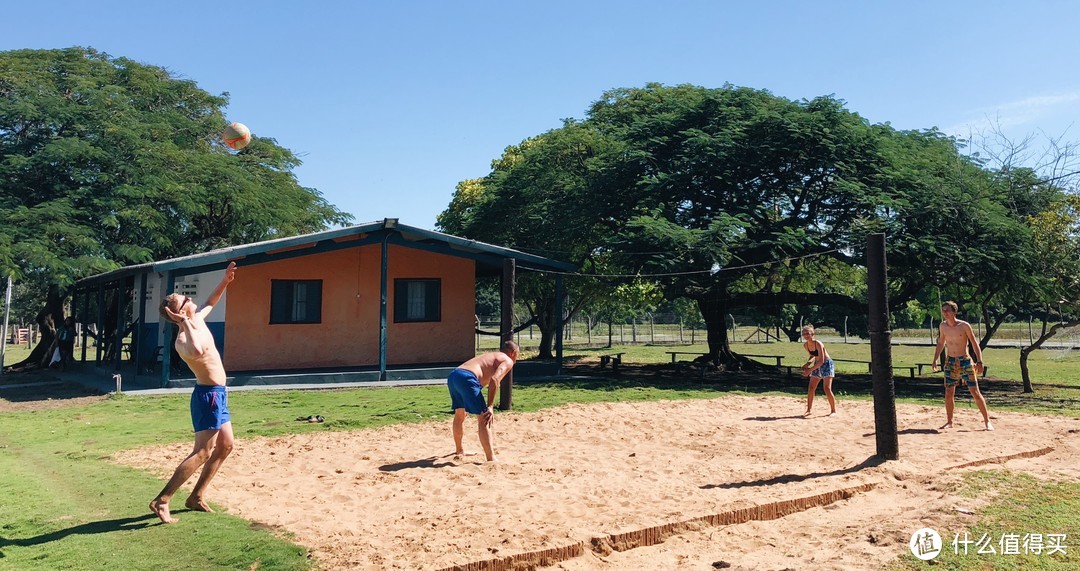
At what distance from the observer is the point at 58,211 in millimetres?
16984

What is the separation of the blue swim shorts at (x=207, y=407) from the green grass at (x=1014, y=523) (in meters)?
4.81

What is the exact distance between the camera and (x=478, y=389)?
7160 mm

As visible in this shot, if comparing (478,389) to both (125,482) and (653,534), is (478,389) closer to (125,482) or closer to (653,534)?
(653,534)

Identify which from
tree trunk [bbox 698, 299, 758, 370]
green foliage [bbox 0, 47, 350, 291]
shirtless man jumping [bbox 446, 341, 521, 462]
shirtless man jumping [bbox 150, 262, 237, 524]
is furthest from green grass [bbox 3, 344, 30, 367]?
tree trunk [bbox 698, 299, 758, 370]

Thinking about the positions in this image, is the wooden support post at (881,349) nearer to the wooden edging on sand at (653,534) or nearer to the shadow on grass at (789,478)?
the shadow on grass at (789,478)

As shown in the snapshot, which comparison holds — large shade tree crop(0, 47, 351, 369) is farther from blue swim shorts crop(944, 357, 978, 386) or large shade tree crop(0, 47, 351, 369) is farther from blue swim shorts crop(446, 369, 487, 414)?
blue swim shorts crop(944, 357, 978, 386)

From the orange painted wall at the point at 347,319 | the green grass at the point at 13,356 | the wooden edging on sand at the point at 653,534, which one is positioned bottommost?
the wooden edging on sand at the point at 653,534

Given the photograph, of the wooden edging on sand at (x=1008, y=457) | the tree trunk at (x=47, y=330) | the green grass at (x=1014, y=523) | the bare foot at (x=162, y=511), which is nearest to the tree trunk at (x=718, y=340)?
the wooden edging on sand at (x=1008, y=457)

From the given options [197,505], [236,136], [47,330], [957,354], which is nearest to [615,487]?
[197,505]

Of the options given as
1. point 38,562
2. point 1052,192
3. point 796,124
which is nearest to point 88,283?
point 38,562

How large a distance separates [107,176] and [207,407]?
1647 cm

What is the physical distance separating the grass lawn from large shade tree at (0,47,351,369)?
4.02 meters

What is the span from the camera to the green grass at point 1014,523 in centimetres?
438

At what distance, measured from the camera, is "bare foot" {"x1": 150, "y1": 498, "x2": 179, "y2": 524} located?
5037 millimetres
